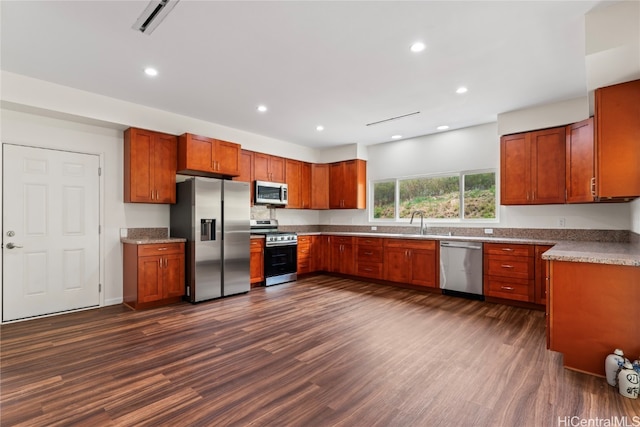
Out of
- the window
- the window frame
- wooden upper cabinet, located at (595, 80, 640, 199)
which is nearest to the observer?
wooden upper cabinet, located at (595, 80, 640, 199)

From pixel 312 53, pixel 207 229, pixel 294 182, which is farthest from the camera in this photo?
pixel 294 182

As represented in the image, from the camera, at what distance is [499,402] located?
1.99m

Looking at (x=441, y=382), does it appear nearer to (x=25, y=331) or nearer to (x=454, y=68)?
(x=454, y=68)

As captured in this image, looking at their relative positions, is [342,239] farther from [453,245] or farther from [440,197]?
[453,245]

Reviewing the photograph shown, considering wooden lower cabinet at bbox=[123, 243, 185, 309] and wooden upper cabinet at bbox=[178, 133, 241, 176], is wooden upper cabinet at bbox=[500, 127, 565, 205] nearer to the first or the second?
wooden upper cabinet at bbox=[178, 133, 241, 176]

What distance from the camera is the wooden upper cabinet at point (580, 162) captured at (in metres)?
3.67

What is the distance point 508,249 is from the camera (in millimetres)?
4223

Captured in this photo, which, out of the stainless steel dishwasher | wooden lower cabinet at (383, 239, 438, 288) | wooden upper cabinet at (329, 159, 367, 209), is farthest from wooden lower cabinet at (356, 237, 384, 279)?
the stainless steel dishwasher

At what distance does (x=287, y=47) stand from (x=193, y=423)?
2.99 metres

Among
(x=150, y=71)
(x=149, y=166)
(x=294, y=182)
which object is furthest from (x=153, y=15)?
(x=294, y=182)

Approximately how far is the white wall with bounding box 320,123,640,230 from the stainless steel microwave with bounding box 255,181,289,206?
154cm

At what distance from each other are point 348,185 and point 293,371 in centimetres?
456

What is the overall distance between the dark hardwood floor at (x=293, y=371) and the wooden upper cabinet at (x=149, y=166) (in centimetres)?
163

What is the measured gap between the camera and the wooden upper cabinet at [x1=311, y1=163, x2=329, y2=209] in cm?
682
